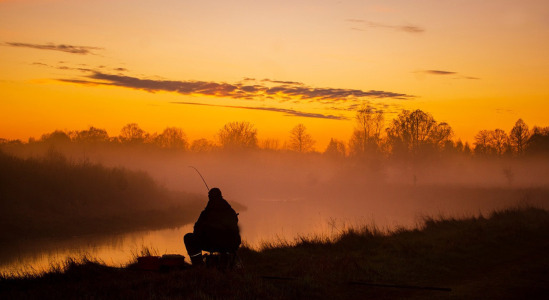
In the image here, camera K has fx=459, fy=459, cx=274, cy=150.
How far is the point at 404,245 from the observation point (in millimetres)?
13930

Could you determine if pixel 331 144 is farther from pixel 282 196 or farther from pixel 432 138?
pixel 432 138

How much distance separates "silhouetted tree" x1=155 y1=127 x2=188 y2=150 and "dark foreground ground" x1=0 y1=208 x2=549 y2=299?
321ft

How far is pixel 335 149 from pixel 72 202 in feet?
254

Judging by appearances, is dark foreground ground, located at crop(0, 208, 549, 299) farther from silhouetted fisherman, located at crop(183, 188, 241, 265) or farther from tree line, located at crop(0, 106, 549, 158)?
tree line, located at crop(0, 106, 549, 158)

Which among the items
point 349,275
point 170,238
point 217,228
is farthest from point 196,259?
point 170,238

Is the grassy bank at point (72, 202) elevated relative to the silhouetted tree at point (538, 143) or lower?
lower

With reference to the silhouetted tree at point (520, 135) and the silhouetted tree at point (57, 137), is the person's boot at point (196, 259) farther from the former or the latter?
the silhouetted tree at point (57, 137)

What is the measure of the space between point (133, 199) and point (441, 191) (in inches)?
1832

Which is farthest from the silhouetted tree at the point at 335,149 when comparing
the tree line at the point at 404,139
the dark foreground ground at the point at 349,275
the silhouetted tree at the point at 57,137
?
the dark foreground ground at the point at 349,275

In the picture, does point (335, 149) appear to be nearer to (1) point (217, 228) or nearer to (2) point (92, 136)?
(2) point (92, 136)

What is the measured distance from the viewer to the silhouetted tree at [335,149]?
107m

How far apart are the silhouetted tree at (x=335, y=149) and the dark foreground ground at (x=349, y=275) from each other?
90.6m

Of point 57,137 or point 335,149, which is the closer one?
point 57,137

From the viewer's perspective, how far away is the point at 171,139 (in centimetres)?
11044
